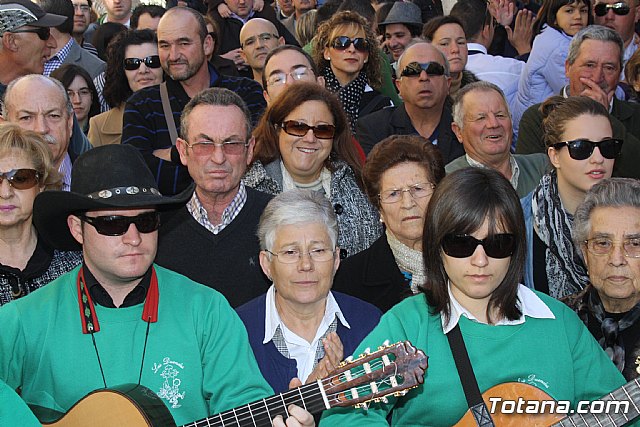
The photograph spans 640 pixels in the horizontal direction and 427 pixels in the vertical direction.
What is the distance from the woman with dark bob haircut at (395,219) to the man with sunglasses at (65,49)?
446 centimetres

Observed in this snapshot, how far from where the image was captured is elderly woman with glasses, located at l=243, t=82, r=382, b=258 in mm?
6023

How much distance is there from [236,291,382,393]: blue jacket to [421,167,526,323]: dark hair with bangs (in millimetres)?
657

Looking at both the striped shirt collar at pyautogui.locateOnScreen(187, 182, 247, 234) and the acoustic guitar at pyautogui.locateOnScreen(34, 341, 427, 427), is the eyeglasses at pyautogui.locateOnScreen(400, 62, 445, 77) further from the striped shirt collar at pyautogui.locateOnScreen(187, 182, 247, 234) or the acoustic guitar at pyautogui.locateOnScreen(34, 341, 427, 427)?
the acoustic guitar at pyautogui.locateOnScreen(34, 341, 427, 427)

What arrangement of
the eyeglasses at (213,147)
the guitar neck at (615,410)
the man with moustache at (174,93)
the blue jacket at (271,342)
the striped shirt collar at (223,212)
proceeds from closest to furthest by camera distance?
the guitar neck at (615,410) → the blue jacket at (271,342) → the striped shirt collar at (223,212) → the eyeglasses at (213,147) → the man with moustache at (174,93)

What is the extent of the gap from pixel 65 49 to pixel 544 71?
4238mm

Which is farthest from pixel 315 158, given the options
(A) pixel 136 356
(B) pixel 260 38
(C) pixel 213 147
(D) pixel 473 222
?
(B) pixel 260 38

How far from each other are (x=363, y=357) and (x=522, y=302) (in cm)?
79

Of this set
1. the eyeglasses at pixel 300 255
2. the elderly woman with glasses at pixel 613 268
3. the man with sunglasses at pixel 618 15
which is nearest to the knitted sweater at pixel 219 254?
the eyeglasses at pixel 300 255

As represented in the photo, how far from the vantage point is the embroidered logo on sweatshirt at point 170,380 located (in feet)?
13.9

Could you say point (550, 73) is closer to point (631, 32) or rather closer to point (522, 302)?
point (631, 32)

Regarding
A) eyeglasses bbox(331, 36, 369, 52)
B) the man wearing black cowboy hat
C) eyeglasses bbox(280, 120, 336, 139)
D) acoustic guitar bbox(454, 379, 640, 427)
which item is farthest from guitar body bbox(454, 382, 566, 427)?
eyeglasses bbox(331, 36, 369, 52)

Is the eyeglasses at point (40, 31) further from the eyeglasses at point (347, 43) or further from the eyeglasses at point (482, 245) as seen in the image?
the eyeglasses at point (482, 245)

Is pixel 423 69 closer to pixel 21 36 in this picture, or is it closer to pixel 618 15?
pixel 618 15

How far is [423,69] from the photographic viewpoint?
24.6 ft
